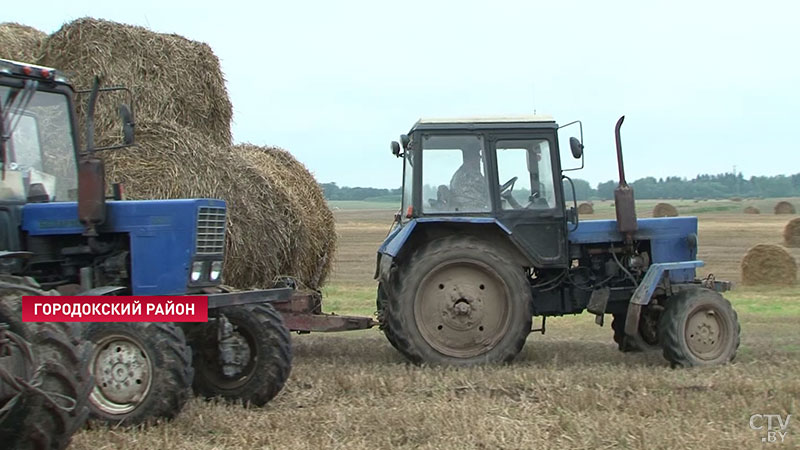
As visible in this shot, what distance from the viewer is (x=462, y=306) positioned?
795 cm

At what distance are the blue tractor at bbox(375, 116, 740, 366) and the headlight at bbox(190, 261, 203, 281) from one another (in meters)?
2.35

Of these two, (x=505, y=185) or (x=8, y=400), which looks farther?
(x=505, y=185)

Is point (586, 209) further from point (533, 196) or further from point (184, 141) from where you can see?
point (184, 141)

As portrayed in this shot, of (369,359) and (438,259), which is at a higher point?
(438,259)

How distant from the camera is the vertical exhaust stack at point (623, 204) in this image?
7819 mm

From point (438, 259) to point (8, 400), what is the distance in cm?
428

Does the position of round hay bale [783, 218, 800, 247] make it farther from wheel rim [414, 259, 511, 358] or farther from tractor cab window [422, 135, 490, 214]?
wheel rim [414, 259, 511, 358]

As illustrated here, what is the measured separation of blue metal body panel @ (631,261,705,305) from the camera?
7910 mm

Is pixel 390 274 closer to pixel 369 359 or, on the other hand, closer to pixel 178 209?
pixel 369 359

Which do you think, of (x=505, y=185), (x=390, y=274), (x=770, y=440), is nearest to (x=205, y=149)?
(x=390, y=274)

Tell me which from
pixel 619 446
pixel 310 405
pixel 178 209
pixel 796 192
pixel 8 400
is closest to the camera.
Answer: pixel 8 400

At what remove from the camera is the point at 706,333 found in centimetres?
783

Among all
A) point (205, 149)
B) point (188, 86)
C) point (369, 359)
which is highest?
point (188, 86)

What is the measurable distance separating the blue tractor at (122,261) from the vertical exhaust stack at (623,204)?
3.09 m
